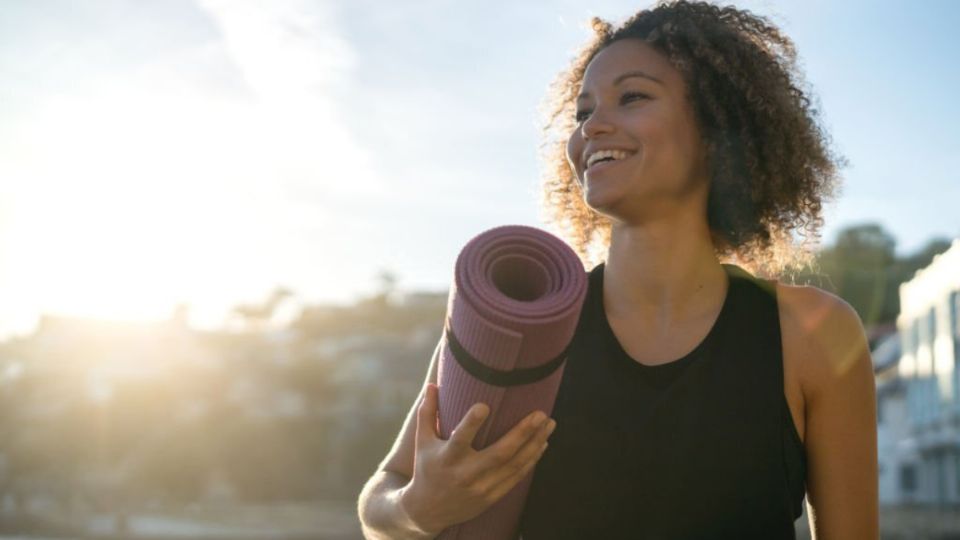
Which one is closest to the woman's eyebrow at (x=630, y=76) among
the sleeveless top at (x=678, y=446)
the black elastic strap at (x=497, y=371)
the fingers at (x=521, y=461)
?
the sleeveless top at (x=678, y=446)

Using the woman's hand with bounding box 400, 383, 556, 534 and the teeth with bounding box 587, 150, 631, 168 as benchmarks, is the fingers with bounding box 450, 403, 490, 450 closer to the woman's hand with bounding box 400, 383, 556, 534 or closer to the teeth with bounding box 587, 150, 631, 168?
the woman's hand with bounding box 400, 383, 556, 534

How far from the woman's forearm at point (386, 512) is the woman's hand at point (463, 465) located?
2.4 inches

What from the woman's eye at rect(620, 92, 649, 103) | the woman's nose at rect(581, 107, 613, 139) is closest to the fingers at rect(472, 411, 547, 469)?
the woman's nose at rect(581, 107, 613, 139)

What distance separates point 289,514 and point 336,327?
49.7 m

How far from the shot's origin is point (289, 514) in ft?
174

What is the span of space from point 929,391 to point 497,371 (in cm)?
4314

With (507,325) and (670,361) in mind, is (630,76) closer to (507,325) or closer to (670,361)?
(670,361)

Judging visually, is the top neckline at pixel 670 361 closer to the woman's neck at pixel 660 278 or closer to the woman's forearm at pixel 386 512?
the woman's neck at pixel 660 278

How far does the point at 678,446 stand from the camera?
2.74m

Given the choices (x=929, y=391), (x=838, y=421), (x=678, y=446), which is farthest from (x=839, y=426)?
(x=929, y=391)

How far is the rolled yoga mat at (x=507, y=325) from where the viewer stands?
7.45 feet

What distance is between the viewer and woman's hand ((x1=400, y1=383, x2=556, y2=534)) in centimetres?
231

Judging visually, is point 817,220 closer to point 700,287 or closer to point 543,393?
point 700,287

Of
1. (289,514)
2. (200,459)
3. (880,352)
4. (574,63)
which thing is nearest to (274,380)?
(200,459)
